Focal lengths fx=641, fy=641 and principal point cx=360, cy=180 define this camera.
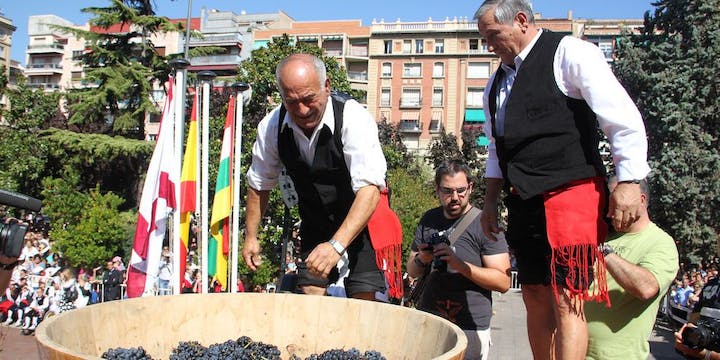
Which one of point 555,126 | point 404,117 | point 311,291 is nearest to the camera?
point 555,126

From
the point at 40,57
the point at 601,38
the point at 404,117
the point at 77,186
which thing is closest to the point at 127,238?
the point at 77,186

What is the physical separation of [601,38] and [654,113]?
37608 mm

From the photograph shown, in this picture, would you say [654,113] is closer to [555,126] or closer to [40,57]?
[555,126]

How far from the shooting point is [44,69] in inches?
3071

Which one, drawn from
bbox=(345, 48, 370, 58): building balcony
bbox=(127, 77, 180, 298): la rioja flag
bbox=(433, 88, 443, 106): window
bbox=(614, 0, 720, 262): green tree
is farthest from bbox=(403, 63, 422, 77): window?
bbox=(127, 77, 180, 298): la rioja flag

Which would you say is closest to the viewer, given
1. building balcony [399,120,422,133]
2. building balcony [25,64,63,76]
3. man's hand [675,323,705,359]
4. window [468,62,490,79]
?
man's hand [675,323,705,359]

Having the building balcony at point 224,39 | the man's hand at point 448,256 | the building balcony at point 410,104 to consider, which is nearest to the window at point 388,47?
the building balcony at point 410,104

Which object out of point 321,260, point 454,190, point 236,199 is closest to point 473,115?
point 236,199

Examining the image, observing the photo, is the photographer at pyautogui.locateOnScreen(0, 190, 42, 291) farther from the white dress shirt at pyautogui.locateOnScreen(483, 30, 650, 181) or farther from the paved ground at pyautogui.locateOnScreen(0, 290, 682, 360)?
the paved ground at pyautogui.locateOnScreen(0, 290, 682, 360)

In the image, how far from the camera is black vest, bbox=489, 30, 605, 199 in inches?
92.3

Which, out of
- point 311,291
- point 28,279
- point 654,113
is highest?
point 654,113

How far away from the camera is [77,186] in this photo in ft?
105

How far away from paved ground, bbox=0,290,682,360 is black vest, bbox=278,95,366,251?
7.40 metres

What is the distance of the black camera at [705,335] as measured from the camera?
10.6 ft
